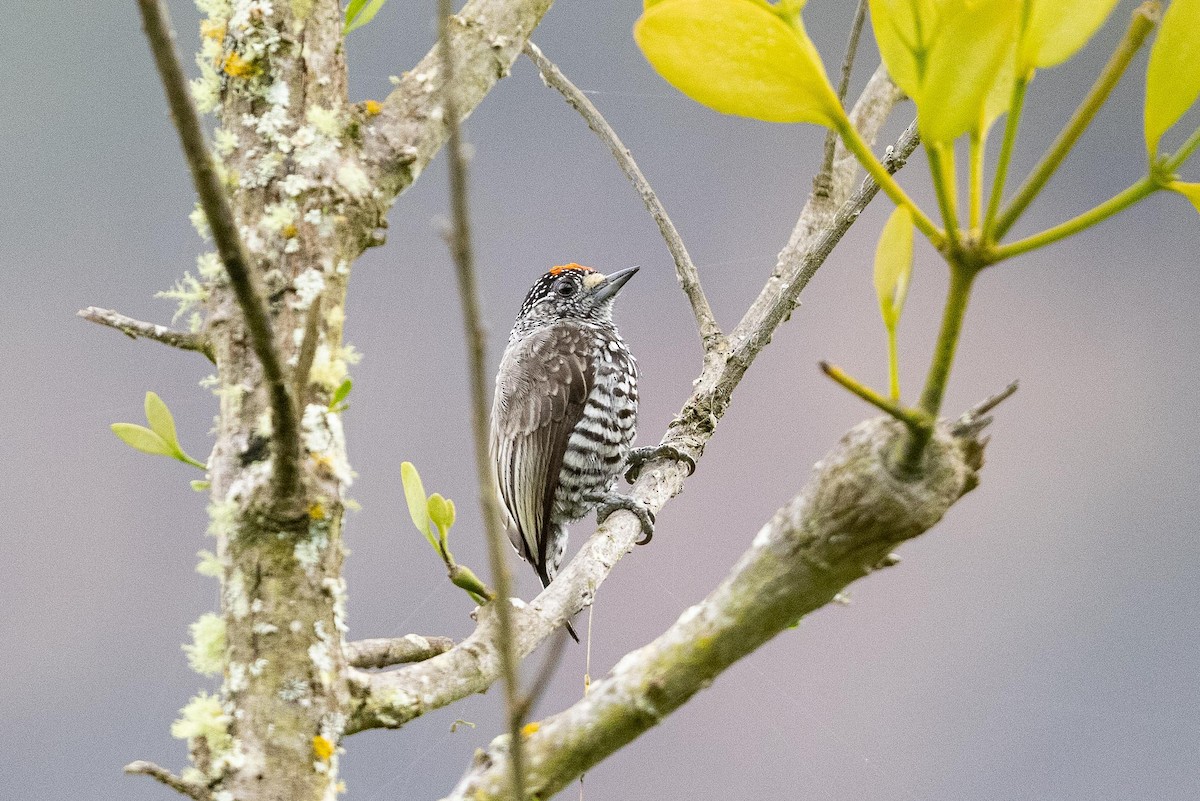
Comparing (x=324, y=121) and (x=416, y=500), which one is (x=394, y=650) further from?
(x=324, y=121)

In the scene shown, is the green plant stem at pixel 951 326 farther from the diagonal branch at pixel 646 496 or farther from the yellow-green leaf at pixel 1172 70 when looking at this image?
the diagonal branch at pixel 646 496

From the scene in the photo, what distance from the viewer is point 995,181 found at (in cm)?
52

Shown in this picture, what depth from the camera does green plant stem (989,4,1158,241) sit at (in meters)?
0.53

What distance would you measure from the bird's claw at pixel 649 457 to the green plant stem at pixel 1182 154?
1.57 m

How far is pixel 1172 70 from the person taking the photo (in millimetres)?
576

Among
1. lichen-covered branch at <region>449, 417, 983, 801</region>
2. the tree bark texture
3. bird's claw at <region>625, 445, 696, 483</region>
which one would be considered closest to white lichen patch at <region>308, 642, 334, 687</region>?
the tree bark texture

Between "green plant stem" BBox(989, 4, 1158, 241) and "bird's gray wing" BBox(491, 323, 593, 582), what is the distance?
2.09 metres

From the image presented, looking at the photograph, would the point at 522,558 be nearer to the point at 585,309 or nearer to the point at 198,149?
the point at 585,309

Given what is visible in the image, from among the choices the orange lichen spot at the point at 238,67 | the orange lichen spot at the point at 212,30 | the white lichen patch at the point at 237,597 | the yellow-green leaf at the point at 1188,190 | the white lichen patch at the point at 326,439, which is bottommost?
the yellow-green leaf at the point at 1188,190

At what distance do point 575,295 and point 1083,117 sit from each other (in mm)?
2631

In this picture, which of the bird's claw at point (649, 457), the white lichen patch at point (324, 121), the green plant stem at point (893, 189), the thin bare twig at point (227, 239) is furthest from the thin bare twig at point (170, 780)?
the bird's claw at point (649, 457)

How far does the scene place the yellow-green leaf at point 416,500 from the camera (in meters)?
1.14

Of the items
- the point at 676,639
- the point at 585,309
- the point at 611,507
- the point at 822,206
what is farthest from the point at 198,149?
the point at 585,309

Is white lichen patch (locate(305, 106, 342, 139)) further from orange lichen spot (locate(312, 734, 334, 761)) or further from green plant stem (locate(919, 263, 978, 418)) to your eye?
green plant stem (locate(919, 263, 978, 418))
